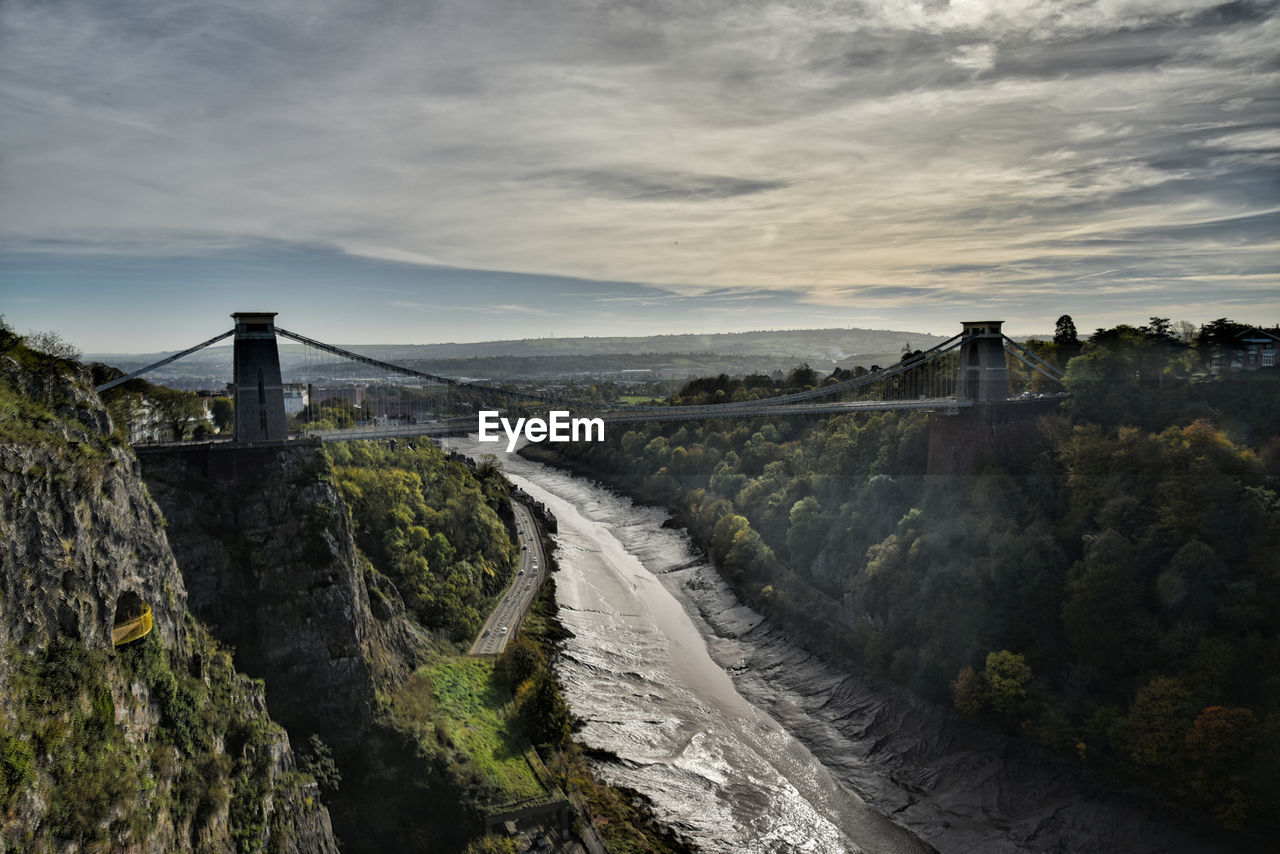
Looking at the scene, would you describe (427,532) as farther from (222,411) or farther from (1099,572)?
(1099,572)

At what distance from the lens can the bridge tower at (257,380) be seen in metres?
18.6

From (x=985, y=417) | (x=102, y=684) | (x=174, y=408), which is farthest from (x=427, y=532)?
(x=985, y=417)

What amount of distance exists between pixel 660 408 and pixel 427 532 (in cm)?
1105

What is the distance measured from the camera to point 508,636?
84.3 feet

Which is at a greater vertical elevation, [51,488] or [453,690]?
[51,488]

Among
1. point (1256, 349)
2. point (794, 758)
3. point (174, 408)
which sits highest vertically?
point (1256, 349)

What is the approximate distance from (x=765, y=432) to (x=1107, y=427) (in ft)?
73.1

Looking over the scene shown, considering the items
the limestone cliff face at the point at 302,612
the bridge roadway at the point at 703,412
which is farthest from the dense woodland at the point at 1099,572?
the limestone cliff face at the point at 302,612

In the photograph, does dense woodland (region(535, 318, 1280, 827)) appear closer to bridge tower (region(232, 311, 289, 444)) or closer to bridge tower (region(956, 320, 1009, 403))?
bridge tower (region(956, 320, 1009, 403))

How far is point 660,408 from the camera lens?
32719 millimetres

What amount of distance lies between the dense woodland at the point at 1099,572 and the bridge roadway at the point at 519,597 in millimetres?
8772

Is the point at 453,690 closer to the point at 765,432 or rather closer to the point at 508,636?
the point at 508,636

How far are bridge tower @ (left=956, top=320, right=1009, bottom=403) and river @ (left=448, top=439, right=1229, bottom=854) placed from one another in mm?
11969

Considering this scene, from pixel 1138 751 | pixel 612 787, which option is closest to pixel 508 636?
pixel 612 787
